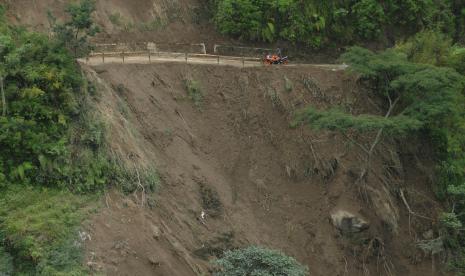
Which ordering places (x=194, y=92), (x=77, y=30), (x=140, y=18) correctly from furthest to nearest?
1. (x=140, y=18)
2. (x=194, y=92)
3. (x=77, y=30)

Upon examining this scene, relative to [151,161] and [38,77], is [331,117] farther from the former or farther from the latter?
[38,77]

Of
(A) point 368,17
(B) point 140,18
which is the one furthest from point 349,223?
(B) point 140,18

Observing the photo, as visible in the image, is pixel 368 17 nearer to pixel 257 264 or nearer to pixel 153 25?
pixel 153 25

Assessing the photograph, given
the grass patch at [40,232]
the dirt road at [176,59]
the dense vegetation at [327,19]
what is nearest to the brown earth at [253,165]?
the dirt road at [176,59]

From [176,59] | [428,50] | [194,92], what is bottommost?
[194,92]

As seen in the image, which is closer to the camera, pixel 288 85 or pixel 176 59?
pixel 288 85

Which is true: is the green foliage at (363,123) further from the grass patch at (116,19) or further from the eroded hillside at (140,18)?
the grass patch at (116,19)

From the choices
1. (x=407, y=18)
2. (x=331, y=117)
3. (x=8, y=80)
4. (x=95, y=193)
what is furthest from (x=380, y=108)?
(x=8, y=80)
